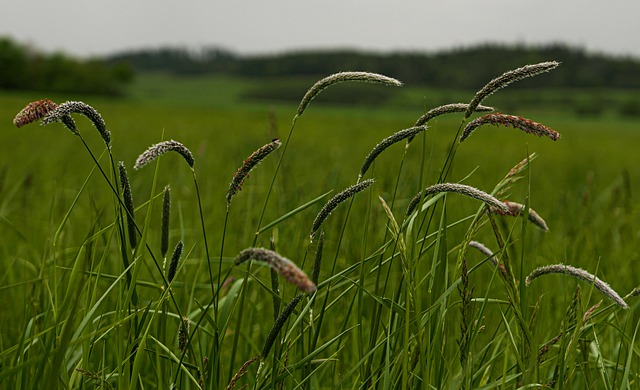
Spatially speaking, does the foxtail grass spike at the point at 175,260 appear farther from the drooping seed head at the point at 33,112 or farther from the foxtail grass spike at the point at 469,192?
the foxtail grass spike at the point at 469,192

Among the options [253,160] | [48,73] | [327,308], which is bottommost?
[327,308]

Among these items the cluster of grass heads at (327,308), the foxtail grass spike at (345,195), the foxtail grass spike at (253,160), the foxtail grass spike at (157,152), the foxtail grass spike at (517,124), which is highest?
the foxtail grass spike at (517,124)

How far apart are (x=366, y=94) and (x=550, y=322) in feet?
293

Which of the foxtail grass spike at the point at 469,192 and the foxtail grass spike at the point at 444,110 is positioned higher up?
the foxtail grass spike at the point at 444,110

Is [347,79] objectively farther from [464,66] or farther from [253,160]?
[464,66]

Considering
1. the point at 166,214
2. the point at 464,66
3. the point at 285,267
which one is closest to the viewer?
the point at 285,267

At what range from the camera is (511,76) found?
1103 millimetres

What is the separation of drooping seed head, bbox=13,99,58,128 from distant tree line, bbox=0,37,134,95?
93.4 m

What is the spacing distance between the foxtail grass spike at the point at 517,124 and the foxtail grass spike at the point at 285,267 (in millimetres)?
546

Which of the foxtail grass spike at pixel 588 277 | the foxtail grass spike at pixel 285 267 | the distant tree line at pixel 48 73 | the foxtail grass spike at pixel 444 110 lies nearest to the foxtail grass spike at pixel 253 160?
the foxtail grass spike at pixel 285 267

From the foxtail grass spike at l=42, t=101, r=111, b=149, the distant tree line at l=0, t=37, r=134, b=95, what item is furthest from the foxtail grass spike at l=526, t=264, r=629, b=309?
the distant tree line at l=0, t=37, r=134, b=95

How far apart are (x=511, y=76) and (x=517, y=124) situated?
9 centimetres

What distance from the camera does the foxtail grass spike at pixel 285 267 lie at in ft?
2.15

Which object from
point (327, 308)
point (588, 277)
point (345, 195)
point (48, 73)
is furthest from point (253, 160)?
point (48, 73)
